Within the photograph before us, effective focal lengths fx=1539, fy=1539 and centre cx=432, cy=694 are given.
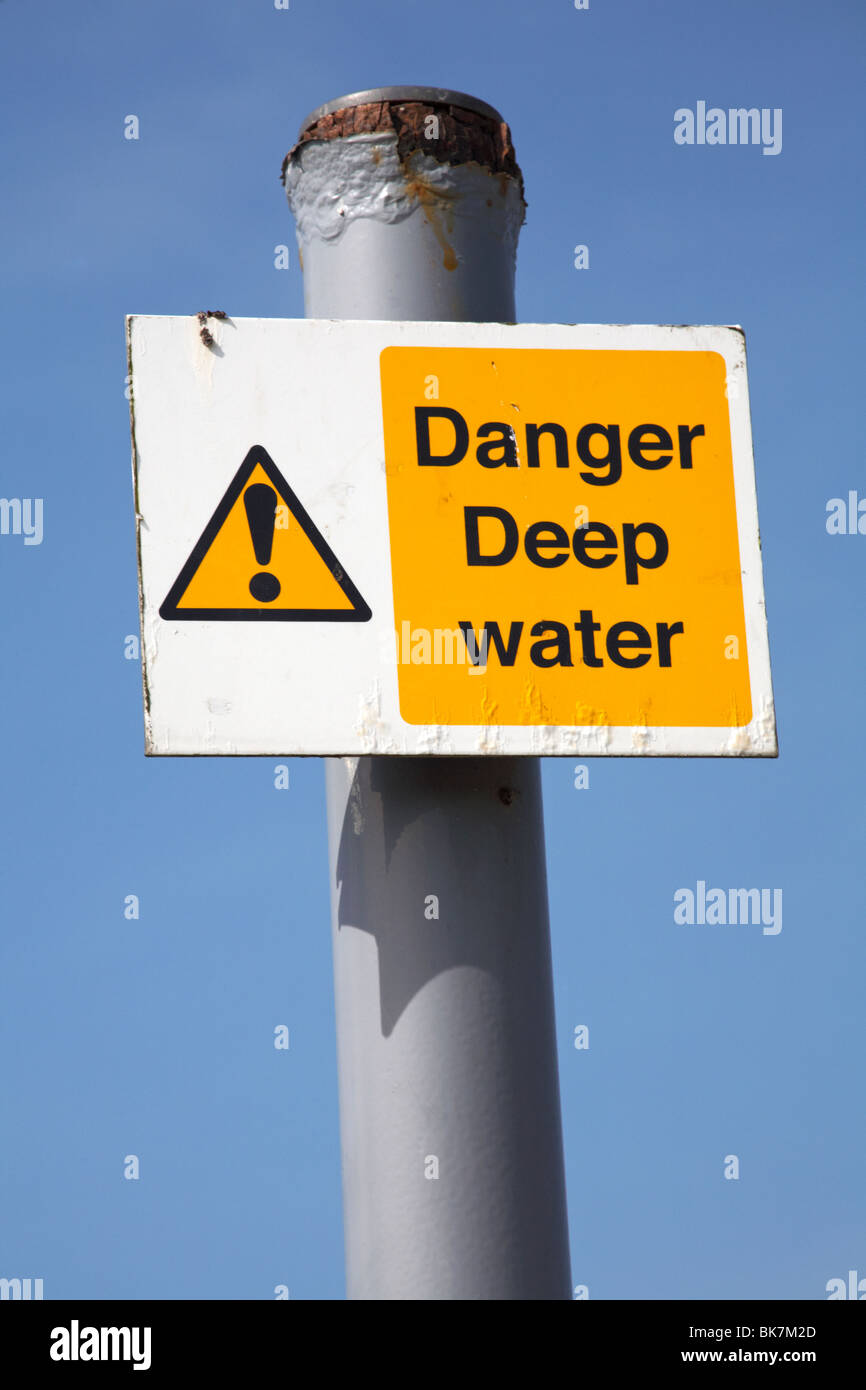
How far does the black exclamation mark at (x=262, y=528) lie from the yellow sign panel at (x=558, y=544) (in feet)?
0.66

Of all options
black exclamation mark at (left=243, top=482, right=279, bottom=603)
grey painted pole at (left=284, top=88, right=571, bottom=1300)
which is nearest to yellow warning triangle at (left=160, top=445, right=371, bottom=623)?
black exclamation mark at (left=243, top=482, right=279, bottom=603)

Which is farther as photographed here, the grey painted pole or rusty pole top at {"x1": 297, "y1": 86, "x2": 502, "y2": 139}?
rusty pole top at {"x1": 297, "y1": 86, "x2": 502, "y2": 139}

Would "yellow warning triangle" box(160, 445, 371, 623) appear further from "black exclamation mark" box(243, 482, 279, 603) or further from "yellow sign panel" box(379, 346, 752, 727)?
"yellow sign panel" box(379, 346, 752, 727)

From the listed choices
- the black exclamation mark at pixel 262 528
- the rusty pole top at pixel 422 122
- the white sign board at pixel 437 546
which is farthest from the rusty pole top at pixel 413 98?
the black exclamation mark at pixel 262 528

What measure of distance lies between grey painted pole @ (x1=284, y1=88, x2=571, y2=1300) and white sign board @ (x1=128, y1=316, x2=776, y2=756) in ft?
0.39

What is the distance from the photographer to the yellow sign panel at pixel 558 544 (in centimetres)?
257

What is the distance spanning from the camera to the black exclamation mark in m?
2.53

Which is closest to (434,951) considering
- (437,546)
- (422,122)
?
(437,546)

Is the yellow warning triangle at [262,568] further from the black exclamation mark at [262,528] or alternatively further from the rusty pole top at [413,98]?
the rusty pole top at [413,98]

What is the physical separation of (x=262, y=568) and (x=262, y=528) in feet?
0.22

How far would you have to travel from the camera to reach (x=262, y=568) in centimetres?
254

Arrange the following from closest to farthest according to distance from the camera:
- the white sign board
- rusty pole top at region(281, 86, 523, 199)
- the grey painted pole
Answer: the grey painted pole → the white sign board → rusty pole top at region(281, 86, 523, 199)

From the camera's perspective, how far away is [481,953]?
8.11 feet
